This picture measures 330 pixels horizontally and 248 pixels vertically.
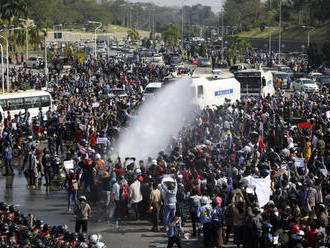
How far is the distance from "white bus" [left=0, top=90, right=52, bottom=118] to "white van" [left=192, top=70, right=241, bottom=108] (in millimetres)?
8902

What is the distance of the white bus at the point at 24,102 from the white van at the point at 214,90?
890 cm

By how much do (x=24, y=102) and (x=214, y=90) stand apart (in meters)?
10.8

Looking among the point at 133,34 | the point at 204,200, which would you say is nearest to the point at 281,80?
the point at 204,200

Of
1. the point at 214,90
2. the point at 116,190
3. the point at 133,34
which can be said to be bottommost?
the point at 116,190

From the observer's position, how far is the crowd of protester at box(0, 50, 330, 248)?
599 inches

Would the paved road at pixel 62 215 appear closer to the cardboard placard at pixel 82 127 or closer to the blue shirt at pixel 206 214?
the blue shirt at pixel 206 214

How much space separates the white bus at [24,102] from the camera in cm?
3819

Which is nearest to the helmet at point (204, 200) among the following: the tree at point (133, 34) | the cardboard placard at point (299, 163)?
the cardboard placard at point (299, 163)

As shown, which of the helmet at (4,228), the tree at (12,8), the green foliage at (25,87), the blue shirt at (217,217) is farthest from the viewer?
the tree at (12,8)

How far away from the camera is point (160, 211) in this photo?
18.6 metres

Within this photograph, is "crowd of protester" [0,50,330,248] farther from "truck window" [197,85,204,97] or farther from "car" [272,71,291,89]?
"car" [272,71,291,89]

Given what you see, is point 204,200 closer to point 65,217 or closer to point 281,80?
point 65,217

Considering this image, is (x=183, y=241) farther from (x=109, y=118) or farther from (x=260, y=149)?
(x=109, y=118)

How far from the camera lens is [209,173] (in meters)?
18.5
